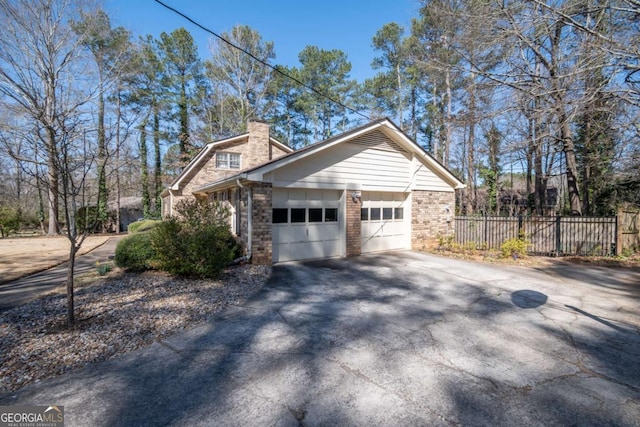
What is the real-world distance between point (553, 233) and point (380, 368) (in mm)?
11203

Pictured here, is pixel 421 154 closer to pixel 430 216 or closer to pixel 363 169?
pixel 430 216

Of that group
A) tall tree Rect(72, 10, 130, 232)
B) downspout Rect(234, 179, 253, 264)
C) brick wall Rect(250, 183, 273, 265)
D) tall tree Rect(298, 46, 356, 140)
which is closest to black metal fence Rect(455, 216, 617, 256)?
brick wall Rect(250, 183, 273, 265)

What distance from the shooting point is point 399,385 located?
2.95 meters

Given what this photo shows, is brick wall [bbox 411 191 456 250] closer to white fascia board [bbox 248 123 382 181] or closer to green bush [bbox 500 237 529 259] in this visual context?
green bush [bbox 500 237 529 259]

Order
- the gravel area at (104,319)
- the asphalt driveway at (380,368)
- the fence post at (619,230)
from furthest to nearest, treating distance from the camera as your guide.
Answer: the fence post at (619,230)
the gravel area at (104,319)
the asphalt driveway at (380,368)

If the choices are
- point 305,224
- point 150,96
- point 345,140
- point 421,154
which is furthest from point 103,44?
point 421,154

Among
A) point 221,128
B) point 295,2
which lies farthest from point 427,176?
point 221,128

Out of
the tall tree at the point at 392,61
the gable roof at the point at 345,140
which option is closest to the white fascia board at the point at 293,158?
the gable roof at the point at 345,140

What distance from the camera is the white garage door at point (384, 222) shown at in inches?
427

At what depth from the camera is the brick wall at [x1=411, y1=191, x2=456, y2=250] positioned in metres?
11.8

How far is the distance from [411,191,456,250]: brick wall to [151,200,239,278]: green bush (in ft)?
24.3

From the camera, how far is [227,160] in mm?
17375

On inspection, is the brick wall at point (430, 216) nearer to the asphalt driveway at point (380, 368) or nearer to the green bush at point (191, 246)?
the asphalt driveway at point (380, 368)

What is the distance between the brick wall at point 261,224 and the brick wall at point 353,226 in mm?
2825
